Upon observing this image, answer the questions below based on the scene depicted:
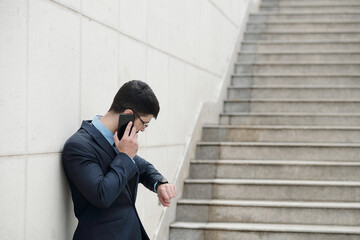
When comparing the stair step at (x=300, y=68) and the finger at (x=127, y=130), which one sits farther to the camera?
the stair step at (x=300, y=68)

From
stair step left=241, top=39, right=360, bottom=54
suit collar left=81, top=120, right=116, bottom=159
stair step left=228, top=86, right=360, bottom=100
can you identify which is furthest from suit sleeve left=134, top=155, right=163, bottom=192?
stair step left=241, top=39, right=360, bottom=54

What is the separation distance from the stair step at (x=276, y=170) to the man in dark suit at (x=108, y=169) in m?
3.39

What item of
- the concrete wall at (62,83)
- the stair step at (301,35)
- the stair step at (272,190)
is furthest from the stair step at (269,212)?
the stair step at (301,35)

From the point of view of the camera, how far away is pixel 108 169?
299 cm

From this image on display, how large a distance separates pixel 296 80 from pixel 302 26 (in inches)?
60.9

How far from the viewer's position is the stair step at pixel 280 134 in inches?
270

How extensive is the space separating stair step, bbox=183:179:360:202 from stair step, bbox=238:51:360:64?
9.02 ft

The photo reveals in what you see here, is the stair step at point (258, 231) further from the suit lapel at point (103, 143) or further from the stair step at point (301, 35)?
the stair step at point (301, 35)

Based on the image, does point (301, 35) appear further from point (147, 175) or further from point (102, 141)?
point (102, 141)

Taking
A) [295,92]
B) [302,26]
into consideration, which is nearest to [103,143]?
[295,92]

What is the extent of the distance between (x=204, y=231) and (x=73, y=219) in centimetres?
244

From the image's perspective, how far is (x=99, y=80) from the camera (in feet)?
12.3

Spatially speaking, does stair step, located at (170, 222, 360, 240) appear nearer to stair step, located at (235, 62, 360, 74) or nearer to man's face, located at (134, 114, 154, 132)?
man's face, located at (134, 114, 154, 132)

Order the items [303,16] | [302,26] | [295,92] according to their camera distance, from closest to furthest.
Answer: [295,92], [302,26], [303,16]
